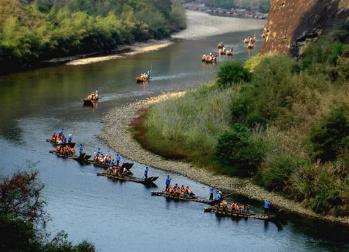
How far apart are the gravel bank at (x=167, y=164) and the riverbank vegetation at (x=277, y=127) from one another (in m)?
1.04

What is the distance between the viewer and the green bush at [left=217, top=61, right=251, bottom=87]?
114562mm

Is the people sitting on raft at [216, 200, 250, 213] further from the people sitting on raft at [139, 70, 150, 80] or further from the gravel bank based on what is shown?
the people sitting on raft at [139, 70, 150, 80]

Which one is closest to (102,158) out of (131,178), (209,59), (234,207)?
(131,178)

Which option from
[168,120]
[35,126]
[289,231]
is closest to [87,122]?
[35,126]

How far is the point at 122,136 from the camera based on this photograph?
102 meters

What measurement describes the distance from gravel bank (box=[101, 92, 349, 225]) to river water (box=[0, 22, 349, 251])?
1.55 m

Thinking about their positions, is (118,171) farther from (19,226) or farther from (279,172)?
(19,226)

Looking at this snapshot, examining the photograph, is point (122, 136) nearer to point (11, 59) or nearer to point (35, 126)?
point (35, 126)

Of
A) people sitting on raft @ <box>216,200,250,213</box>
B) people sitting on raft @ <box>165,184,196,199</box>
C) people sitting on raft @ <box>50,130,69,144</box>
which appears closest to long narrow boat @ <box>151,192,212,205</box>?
people sitting on raft @ <box>165,184,196,199</box>

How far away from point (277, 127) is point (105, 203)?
25.9 m

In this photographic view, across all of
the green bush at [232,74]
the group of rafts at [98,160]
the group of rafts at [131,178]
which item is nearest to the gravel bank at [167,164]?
the group of rafts at [131,178]

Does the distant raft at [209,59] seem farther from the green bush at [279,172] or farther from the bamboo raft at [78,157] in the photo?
the green bush at [279,172]

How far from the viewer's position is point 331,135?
257ft

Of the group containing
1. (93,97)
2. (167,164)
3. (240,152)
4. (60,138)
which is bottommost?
(167,164)
